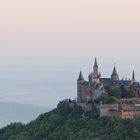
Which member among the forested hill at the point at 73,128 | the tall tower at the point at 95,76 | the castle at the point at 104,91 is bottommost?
the forested hill at the point at 73,128

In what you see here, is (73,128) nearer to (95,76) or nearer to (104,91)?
(104,91)

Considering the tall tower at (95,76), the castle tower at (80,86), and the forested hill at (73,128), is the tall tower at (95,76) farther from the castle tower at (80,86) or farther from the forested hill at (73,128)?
the forested hill at (73,128)

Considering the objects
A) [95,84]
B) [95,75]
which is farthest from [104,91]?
[95,75]

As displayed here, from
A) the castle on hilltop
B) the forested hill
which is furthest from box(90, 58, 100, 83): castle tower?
the forested hill

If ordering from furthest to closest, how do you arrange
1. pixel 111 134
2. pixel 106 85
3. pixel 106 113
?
1. pixel 106 85
2. pixel 106 113
3. pixel 111 134

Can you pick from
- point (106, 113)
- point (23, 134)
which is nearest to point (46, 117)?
point (23, 134)

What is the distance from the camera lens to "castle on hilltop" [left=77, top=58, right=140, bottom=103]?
89.9m

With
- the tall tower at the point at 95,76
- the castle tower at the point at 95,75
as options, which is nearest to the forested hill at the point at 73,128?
the tall tower at the point at 95,76

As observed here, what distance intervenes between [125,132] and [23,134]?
43.4 feet

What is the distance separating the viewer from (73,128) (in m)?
83.9

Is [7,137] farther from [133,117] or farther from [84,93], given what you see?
[133,117]

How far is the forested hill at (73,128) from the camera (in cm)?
8006

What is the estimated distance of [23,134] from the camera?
8962cm

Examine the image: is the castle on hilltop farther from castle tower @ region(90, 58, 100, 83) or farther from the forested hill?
the forested hill
